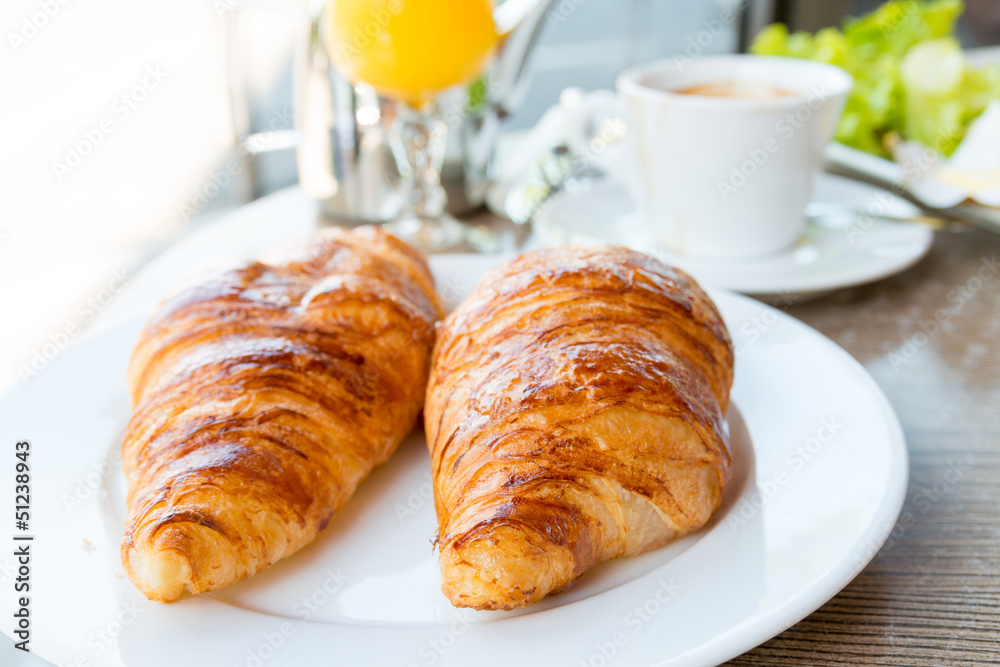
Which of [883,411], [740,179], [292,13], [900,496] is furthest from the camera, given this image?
[292,13]

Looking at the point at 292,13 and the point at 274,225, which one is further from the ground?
the point at 292,13

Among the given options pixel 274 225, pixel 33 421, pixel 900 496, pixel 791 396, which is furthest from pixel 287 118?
pixel 900 496

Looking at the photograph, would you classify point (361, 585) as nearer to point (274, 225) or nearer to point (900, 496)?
point (900, 496)

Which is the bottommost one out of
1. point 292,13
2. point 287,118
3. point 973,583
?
point 287,118

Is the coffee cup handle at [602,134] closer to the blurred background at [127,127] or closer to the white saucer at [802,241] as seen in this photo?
the white saucer at [802,241]

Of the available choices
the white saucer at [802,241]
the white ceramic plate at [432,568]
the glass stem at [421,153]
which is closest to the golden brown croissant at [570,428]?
the white ceramic plate at [432,568]
